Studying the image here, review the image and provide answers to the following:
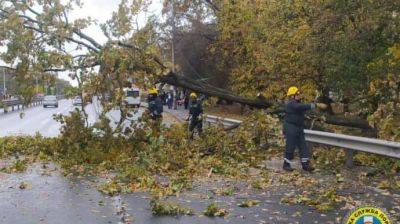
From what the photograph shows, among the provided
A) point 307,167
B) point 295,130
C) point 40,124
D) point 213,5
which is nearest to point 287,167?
point 307,167

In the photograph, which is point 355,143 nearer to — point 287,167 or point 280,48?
point 287,167

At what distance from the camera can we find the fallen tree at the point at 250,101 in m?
13.7

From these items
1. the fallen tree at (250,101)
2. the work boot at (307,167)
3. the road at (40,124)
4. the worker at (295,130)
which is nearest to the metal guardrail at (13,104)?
the road at (40,124)

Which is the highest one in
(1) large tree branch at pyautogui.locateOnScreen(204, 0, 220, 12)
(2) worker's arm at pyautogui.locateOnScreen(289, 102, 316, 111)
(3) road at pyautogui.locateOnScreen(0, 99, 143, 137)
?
(1) large tree branch at pyautogui.locateOnScreen(204, 0, 220, 12)

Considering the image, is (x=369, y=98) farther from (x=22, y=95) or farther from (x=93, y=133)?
(x=22, y=95)

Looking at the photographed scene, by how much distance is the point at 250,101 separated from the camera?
567 inches

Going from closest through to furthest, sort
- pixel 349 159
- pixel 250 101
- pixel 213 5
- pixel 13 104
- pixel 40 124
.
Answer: pixel 349 159
pixel 250 101
pixel 40 124
pixel 213 5
pixel 13 104

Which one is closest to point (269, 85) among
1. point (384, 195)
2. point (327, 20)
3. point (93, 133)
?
point (327, 20)

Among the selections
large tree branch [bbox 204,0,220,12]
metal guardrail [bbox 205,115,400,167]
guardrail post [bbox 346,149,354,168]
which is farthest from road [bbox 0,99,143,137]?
large tree branch [bbox 204,0,220,12]

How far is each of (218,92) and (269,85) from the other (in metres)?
5.86

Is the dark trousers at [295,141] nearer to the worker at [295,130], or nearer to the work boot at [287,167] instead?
the worker at [295,130]

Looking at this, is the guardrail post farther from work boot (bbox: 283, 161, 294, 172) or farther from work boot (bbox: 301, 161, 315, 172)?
work boot (bbox: 283, 161, 294, 172)

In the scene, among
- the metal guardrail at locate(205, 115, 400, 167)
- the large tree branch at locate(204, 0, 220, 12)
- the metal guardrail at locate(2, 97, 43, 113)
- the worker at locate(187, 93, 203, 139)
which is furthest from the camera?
the large tree branch at locate(204, 0, 220, 12)

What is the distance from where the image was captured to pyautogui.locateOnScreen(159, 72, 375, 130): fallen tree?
1371 centimetres
